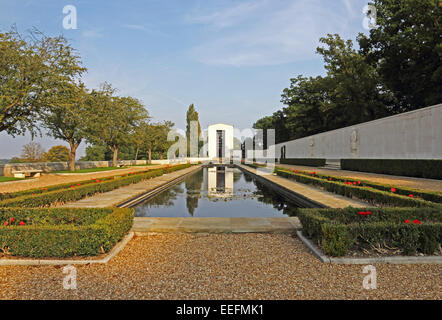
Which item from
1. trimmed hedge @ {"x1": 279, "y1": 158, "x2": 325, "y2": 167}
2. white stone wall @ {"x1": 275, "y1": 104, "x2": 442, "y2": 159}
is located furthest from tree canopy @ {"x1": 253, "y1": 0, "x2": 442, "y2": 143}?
trimmed hedge @ {"x1": 279, "y1": 158, "x2": 325, "y2": 167}

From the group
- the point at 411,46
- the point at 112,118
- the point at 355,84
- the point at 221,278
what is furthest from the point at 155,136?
the point at 221,278

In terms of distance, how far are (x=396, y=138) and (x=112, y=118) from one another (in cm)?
2723

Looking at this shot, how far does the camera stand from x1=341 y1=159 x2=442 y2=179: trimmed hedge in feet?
42.0

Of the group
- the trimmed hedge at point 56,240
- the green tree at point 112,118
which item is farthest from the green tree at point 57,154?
the trimmed hedge at point 56,240

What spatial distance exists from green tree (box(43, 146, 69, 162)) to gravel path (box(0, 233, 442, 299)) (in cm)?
4699

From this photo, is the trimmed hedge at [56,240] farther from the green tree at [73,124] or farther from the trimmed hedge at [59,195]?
the green tree at [73,124]

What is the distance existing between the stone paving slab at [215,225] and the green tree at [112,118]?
2040cm

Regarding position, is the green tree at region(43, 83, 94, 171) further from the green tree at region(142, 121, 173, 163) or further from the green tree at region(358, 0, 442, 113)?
the green tree at region(358, 0, 442, 113)

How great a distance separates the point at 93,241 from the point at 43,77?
16442 mm

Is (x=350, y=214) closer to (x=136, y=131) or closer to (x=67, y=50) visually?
(x=67, y=50)

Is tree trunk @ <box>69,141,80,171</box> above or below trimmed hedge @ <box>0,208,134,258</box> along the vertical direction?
above

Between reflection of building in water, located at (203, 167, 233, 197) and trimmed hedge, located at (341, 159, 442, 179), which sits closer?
reflection of building in water, located at (203, 167, 233, 197)

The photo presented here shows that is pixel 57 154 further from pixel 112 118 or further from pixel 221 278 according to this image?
pixel 221 278

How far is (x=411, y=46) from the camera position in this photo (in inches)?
819
